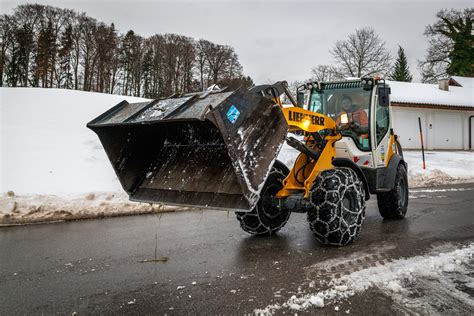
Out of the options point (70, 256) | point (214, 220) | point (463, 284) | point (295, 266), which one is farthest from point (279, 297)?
point (214, 220)

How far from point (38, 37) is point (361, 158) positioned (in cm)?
3765

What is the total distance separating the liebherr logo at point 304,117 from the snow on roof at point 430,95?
21212 mm

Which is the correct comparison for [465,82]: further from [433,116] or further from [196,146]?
[196,146]

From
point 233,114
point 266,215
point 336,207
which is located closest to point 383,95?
point 336,207

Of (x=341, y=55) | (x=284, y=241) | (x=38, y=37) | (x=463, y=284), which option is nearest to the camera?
(x=463, y=284)

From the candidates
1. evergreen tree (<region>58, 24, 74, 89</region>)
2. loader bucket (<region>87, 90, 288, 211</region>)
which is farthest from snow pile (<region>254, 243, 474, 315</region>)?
evergreen tree (<region>58, 24, 74, 89</region>)

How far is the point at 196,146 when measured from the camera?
4.48m

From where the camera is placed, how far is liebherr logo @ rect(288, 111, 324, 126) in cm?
413

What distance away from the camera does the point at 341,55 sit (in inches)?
1564

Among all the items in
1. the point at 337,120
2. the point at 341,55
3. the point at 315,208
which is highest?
the point at 341,55

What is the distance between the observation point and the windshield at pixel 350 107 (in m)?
5.57

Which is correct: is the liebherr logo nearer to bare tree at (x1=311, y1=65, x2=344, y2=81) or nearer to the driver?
the driver

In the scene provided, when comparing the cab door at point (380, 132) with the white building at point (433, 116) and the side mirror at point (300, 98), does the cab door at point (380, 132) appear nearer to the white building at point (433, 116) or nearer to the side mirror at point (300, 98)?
the side mirror at point (300, 98)

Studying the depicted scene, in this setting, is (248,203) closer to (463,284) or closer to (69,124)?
(463,284)
